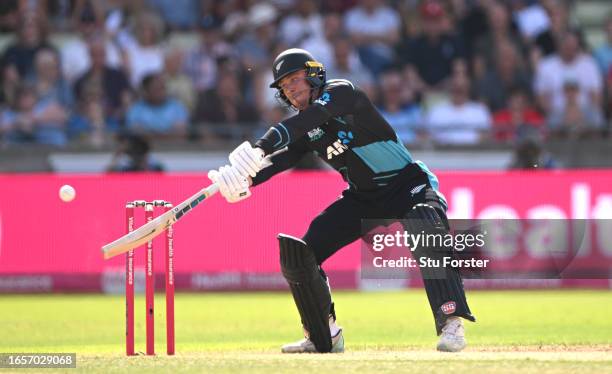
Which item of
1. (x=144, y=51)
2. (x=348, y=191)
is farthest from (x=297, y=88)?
(x=144, y=51)

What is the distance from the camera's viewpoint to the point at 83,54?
65.9 ft

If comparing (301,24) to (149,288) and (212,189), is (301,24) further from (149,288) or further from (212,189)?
(212,189)

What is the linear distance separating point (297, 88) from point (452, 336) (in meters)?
2.24

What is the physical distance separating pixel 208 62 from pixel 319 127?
1041 centimetres

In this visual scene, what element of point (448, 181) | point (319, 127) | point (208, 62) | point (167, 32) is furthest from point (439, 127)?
point (319, 127)

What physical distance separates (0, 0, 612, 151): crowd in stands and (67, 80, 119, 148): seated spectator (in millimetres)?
24

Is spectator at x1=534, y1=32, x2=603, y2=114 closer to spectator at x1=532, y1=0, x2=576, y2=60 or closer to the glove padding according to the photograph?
spectator at x1=532, y1=0, x2=576, y2=60

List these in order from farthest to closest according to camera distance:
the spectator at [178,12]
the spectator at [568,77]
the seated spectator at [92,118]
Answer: the spectator at [178,12] < the spectator at [568,77] < the seated spectator at [92,118]

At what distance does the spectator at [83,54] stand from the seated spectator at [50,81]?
1.18 feet

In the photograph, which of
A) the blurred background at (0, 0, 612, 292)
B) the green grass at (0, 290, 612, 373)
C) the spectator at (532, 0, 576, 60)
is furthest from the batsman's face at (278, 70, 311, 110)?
the spectator at (532, 0, 576, 60)

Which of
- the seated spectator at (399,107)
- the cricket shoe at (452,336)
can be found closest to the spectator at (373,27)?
the seated spectator at (399,107)

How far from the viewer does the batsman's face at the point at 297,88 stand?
376 inches

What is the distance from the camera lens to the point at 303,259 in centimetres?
945

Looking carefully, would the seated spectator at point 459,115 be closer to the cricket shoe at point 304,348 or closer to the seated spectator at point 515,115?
the seated spectator at point 515,115
